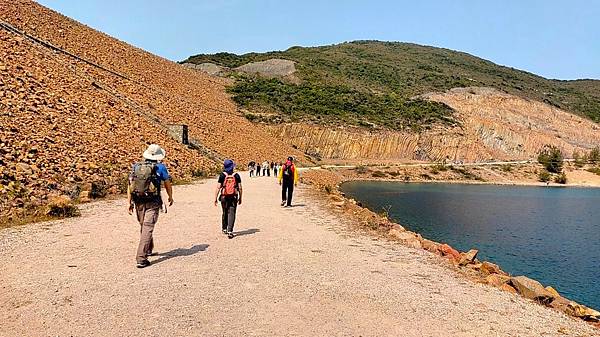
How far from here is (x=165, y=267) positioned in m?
8.01

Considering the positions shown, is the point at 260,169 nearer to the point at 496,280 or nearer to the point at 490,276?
the point at 490,276

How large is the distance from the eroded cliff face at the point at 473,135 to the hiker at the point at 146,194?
57.5m

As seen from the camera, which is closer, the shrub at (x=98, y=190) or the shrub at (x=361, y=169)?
the shrub at (x=98, y=190)

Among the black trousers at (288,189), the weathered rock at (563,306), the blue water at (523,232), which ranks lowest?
the blue water at (523,232)

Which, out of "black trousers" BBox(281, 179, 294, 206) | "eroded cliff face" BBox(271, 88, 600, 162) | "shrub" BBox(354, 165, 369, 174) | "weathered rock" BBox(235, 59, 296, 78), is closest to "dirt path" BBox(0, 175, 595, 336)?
"black trousers" BBox(281, 179, 294, 206)

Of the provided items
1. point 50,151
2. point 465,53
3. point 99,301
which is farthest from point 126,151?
point 465,53

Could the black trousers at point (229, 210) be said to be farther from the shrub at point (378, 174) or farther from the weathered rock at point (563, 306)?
the shrub at point (378, 174)

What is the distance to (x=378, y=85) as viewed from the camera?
4168 inches

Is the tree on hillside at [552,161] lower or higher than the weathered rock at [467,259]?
higher

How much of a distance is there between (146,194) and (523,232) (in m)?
21.7

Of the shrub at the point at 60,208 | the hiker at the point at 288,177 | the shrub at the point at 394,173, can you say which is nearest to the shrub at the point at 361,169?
the shrub at the point at 394,173

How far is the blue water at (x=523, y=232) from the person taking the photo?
15594 millimetres

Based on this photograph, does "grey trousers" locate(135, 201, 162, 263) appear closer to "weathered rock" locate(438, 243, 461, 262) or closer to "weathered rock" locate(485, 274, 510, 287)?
"weathered rock" locate(485, 274, 510, 287)

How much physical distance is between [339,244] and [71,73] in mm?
25793
